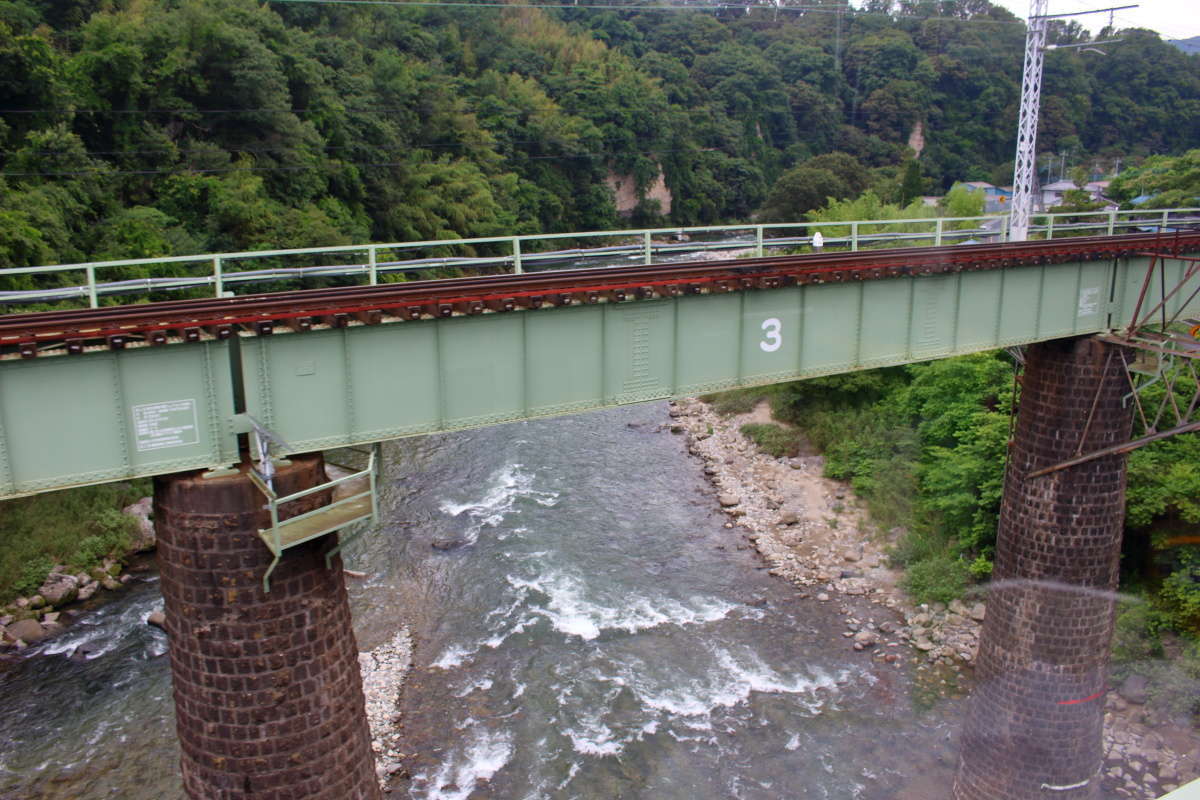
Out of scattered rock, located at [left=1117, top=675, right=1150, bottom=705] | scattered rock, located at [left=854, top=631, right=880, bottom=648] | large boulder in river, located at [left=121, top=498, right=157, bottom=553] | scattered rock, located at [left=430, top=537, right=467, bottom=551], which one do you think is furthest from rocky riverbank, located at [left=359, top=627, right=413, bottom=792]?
scattered rock, located at [left=1117, top=675, right=1150, bottom=705]

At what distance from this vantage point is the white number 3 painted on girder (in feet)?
53.2

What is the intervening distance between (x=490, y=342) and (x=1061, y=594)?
45.7ft

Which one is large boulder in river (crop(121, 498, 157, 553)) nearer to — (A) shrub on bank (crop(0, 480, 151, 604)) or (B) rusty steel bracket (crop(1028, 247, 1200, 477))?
(A) shrub on bank (crop(0, 480, 151, 604))

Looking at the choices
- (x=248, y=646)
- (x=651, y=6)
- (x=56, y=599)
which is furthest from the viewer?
(x=651, y=6)

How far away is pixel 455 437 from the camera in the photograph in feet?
137

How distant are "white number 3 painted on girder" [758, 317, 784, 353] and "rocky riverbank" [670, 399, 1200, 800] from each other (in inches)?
487

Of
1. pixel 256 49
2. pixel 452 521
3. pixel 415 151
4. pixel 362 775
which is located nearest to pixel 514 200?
pixel 415 151

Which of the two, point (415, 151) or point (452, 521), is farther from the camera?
point (415, 151)

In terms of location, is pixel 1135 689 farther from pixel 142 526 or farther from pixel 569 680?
pixel 142 526

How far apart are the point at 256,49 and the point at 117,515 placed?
3313 cm

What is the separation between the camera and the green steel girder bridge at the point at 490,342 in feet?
36.3

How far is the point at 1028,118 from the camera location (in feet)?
76.6

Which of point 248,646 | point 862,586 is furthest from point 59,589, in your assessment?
point 862,586

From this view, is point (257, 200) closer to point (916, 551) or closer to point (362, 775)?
point (916, 551)
